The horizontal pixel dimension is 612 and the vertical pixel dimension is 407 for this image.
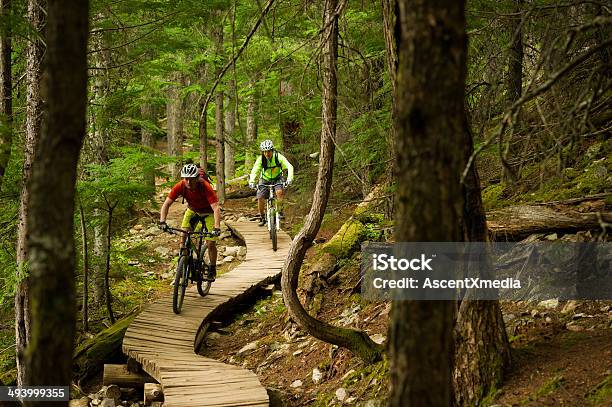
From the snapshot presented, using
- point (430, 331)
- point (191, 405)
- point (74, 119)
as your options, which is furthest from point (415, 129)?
point (191, 405)

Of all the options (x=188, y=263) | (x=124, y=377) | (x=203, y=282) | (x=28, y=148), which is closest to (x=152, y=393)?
(x=124, y=377)

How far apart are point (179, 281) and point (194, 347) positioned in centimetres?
138

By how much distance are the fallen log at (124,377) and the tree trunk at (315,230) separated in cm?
291

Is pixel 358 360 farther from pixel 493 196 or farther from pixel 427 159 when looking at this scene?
pixel 427 159

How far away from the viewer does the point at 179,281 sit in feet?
33.8

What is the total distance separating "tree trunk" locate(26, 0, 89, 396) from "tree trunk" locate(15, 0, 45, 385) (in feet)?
16.3

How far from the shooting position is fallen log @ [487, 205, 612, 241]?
21.7ft

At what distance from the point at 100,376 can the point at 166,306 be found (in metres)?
1.70

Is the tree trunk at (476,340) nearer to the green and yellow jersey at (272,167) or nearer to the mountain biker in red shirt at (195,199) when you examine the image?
the mountain biker in red shirt at (195,199)

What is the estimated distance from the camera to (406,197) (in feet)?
9.45

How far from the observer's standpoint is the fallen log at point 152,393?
811 centimetres

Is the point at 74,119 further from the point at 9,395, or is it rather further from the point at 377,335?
the point at 9,395

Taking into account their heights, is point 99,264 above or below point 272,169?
below

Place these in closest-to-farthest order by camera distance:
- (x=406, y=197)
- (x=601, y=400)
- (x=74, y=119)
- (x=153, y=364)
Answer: (x=74, y=119)
(x=406, y=197)
(x=601, y=400)
(x=153, y=364)
